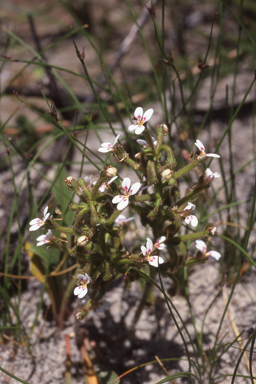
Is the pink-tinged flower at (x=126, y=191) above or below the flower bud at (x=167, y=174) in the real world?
below

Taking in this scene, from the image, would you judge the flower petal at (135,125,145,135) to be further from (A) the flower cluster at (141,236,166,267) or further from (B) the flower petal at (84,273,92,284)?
(B) the flower petal at (84,273,92,284)

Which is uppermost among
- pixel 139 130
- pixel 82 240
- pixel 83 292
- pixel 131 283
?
pixel 139 130

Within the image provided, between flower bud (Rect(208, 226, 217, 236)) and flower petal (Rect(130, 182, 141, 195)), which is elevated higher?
flower petal (Rect(130, 182, 141, 195))

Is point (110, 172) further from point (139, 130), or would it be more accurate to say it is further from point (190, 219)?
point (190, 219)

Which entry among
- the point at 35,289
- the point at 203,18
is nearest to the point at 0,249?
the point at 35,289

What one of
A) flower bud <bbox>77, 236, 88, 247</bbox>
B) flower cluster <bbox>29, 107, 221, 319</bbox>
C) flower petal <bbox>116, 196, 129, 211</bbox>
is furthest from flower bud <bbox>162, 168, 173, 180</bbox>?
flower bud <bbox>77, 236, 88, 247</bbox>

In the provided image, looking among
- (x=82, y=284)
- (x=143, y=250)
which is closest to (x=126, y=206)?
(x=143, y=250)

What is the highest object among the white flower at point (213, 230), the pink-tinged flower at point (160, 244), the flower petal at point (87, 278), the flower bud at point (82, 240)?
the white flower at point (213, 230)

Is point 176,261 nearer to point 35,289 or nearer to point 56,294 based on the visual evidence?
point 56,294

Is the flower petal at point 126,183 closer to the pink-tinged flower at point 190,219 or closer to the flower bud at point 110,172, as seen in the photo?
the flower bud at point 110,172

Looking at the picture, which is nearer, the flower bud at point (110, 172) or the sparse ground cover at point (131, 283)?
the flower bud at point (110, 172)

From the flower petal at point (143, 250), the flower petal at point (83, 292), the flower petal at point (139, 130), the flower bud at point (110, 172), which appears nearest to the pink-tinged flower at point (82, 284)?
the flower petal at point (83, 292)
